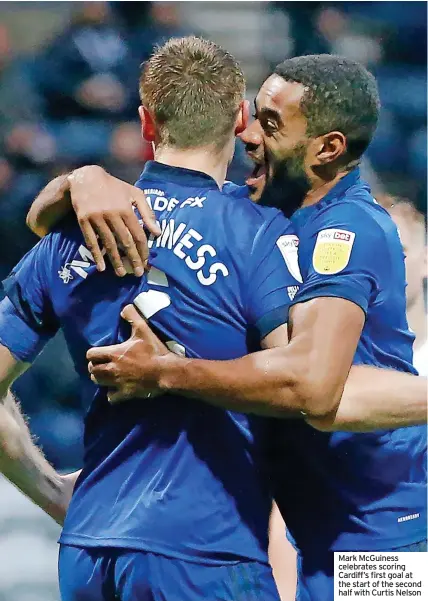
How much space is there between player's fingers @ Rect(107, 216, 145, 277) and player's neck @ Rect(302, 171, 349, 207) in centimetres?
40

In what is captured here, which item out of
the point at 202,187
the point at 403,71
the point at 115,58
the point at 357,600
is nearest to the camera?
the point at 202,187

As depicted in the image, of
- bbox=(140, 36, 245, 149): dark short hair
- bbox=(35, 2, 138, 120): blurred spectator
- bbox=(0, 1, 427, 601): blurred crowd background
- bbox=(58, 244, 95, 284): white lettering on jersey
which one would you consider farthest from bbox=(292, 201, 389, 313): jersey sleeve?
bbox=(35, 2, 138, 120): blurred spectator

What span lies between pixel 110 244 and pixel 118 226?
0.04 metres

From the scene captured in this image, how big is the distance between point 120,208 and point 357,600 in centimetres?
98

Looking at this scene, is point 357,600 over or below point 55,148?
below

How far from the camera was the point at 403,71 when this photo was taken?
2.69 m

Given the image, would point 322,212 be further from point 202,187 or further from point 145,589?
point 145,589

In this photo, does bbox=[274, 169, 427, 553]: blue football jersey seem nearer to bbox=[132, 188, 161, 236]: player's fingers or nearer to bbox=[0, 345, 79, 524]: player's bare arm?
bbox=[132, 188, 161, 236]: player's fingers

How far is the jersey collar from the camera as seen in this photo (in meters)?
1.56

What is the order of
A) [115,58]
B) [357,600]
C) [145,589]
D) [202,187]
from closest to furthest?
[145,589] < [202,187] < [357,600] < [115,58]

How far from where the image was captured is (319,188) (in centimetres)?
179

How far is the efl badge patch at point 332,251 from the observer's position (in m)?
1.55

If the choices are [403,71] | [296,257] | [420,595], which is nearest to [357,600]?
[420,595]

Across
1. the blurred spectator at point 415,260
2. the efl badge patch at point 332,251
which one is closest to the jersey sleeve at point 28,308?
the efl badge patch at point 332,251
